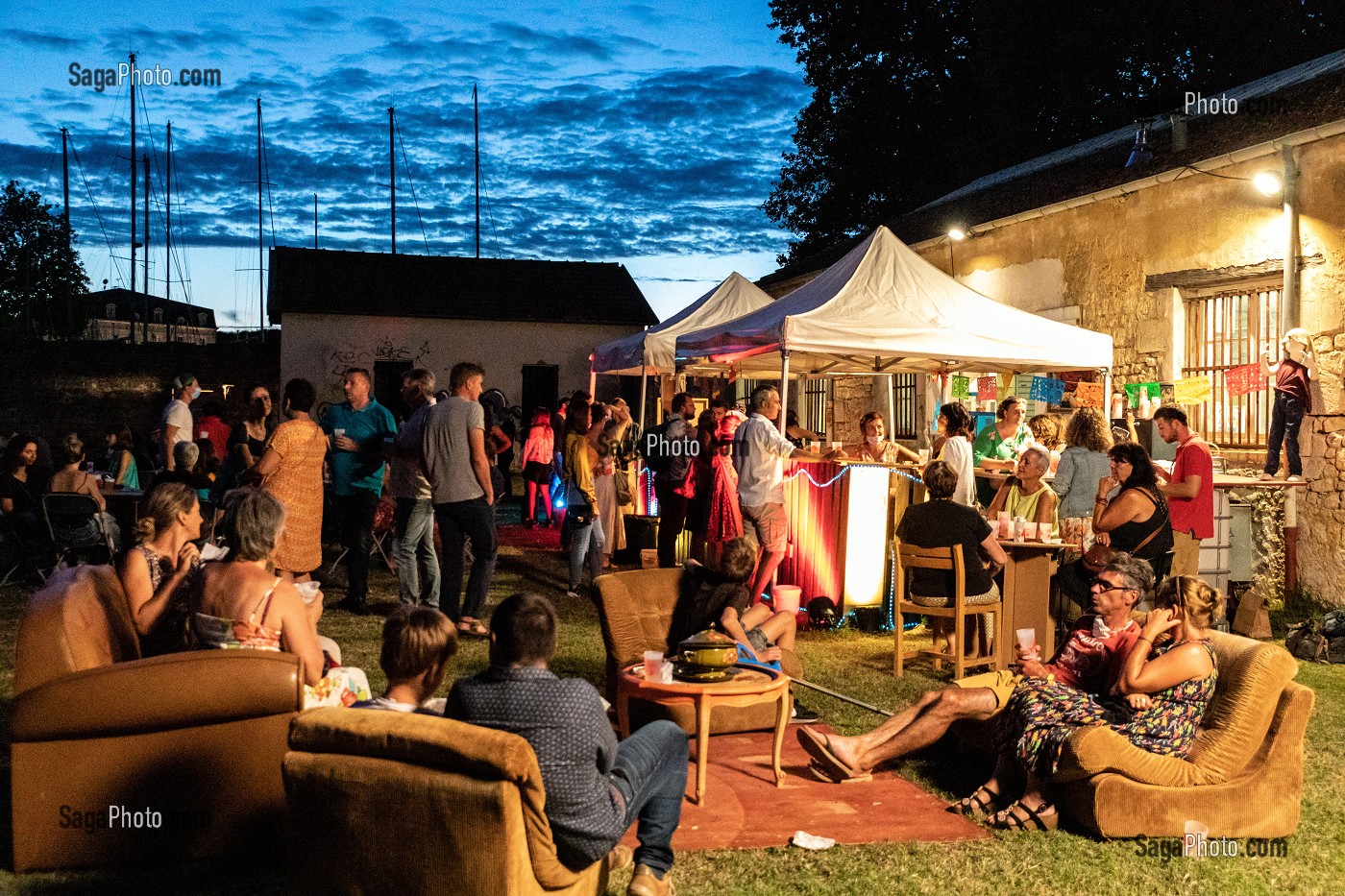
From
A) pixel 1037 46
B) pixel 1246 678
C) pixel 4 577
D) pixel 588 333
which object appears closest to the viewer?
pixel 1246 678

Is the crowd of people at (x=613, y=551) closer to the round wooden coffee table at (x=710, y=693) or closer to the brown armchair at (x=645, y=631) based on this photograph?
the brown armchair at (x=645, y=631)

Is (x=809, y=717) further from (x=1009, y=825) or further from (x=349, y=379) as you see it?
(x=349, y=379)

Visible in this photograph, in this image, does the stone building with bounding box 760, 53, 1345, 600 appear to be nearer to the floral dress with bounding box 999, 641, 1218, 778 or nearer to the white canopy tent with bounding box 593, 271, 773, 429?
the white canopy tent with bounding box 593, 271, 773, 429

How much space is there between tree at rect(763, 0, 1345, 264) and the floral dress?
730 inches

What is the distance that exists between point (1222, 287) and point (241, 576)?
9.66m

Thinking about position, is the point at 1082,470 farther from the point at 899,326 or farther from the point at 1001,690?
the point at 1001,690

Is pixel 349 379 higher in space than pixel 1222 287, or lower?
lower

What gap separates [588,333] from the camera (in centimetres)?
3114

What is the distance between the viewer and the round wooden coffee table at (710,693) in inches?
199

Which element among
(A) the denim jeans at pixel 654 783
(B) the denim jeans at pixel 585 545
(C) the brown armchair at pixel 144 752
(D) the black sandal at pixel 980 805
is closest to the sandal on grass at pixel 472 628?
(B) the denim jeans at pixel 585 545

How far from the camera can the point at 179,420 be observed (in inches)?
424

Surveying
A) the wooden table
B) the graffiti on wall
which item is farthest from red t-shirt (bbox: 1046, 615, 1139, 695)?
the graffiti on wall

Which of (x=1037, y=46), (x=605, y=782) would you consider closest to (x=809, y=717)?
(x=605, y=782)

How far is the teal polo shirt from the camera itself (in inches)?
360
